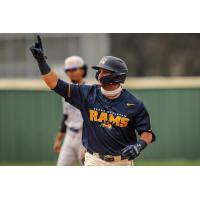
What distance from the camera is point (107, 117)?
9.37 m

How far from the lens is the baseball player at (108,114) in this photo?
9312 millimetres

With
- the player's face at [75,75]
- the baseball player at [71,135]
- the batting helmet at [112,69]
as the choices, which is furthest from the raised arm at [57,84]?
the baseball player at [71,135]

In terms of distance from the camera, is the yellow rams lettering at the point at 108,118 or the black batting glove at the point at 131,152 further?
the yellow rams lettering at the point at 108,118

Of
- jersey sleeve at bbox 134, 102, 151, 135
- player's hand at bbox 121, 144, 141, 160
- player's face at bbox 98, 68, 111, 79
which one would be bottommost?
player's hand at bbox 121, 144, 141, 160

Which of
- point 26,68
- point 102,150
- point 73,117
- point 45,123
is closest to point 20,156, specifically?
point 45,123

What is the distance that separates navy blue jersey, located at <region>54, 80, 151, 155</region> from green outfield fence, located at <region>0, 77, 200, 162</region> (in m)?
6.95

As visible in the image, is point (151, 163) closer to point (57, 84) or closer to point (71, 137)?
point (71, 137)

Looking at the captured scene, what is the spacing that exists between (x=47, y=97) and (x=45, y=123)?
1.68ft

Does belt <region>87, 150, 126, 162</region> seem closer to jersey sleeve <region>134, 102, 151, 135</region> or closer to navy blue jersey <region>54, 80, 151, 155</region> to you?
navy blue jersey <region>54, 80, 151, 155</region>

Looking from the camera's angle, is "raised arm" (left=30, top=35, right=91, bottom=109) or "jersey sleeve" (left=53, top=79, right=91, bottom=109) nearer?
"raised arm" (left=30, top=35, right=91, bottom=109)

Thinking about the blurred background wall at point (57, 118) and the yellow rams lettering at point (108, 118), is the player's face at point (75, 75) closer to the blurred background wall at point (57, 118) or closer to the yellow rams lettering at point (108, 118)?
the yellow rams lettering at point (108, 118)

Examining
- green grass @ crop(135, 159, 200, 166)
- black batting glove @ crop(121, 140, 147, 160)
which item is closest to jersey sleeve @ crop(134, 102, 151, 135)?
black batting glove @ crop(121, 140, 147, 160)

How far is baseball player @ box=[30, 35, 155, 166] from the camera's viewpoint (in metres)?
9.31

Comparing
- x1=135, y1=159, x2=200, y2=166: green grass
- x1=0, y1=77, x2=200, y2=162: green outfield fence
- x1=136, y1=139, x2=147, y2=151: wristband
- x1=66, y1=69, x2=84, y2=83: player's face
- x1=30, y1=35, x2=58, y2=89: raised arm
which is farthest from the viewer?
Result: x1=0, y1=77, x2=200, y2=162: green outfield fence
